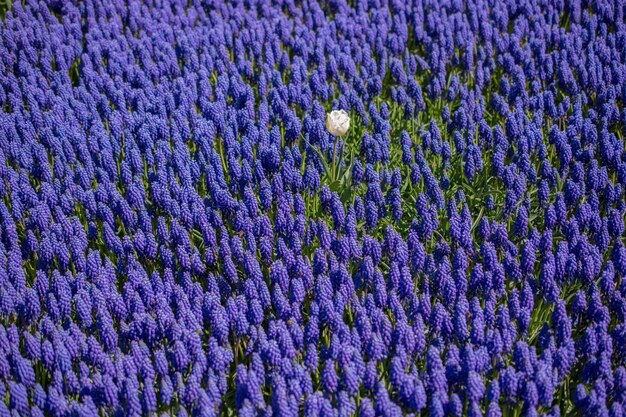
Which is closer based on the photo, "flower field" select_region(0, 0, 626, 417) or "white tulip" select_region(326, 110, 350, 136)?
"flower field" select_region(0, 0, 626, 417)

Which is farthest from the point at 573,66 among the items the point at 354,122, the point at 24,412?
the point at 24,412

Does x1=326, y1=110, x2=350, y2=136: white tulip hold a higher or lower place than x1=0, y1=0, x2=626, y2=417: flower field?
higher

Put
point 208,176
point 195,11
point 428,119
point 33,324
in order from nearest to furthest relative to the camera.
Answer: point 33,324
point 208,176
point 428,119
point 195,11

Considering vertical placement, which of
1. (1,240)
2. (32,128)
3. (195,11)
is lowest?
(1,240)

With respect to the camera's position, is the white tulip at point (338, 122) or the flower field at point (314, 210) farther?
the white tulip at point (338, 122)

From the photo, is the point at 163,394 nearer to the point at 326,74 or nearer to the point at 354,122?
the point at 354,122

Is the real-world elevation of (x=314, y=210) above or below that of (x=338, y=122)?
below

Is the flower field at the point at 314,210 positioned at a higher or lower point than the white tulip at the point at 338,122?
lower

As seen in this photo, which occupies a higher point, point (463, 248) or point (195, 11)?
point (195, 11)
